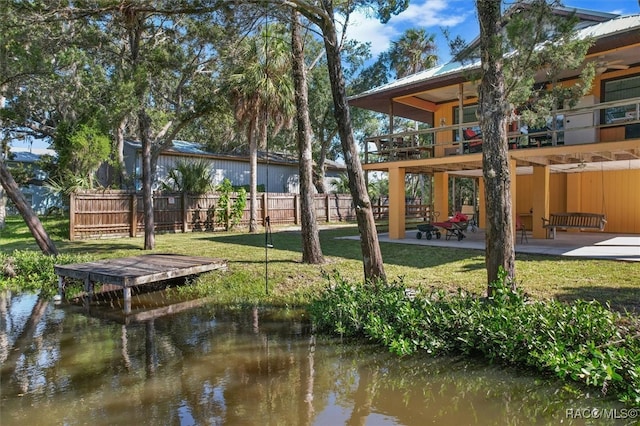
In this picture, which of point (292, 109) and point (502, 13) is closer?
point (502, 13)

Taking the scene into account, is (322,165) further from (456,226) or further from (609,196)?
→ (609,196)

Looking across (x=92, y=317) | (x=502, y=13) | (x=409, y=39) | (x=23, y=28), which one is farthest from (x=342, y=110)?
(x=409, y=39)

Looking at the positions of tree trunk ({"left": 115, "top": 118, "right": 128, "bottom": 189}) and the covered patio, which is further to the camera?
tree trunk ({"left": 115, "top": 118, "right": 128, "bottom": 189})

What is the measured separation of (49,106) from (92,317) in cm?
2123

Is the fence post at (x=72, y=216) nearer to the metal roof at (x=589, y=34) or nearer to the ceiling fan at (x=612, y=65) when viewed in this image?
the metal roof at (x=589, y=34)

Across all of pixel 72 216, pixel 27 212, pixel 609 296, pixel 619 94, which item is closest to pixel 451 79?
pixel 619 94

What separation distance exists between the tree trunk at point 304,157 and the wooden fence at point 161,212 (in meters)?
9.89

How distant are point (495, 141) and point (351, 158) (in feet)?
7.55

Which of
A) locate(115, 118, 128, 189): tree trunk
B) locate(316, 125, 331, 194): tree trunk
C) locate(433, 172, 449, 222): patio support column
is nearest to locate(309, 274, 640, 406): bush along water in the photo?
locate(433, 172, 449, 222): patio support column

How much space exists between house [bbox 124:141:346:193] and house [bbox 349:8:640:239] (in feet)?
34.7

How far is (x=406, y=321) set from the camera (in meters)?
5.82

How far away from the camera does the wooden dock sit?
8258 millimetres

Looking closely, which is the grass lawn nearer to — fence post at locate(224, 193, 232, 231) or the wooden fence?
the wooden fence

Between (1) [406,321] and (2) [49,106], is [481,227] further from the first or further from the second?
(2) [49,106]
